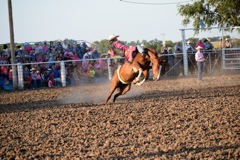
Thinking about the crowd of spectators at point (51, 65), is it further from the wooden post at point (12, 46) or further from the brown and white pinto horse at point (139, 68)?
the brown and white pinto horse at point (139, 68)

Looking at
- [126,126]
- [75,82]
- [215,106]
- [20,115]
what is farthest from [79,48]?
[126,126]

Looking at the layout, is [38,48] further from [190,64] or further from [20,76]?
[190,64]

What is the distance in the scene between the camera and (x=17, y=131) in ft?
27.0

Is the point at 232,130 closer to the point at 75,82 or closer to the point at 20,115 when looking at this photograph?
the point at 20,115

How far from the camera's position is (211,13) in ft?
97.0

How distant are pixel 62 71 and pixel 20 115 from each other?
9.39 m

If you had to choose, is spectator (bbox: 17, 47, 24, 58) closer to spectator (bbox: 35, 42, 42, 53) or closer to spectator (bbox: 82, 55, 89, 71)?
spectator (bbox: 35, 42, 42, 53)

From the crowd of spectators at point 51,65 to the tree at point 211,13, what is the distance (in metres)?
10.7

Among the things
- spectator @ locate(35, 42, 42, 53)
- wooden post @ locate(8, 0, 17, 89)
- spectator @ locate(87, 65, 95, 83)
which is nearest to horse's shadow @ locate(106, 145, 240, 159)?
spectator @ locate(87, 65, 95, 83)

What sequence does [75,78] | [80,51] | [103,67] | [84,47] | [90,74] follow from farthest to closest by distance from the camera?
[84,47] < [80,51] < [103,67] < [90,74] < [75,78]

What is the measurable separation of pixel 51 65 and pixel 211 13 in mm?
14669

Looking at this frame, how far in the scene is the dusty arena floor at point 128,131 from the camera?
19.2ft

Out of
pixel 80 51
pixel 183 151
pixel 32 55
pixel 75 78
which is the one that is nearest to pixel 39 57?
pixel 32 55

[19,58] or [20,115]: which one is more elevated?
[19,58]
